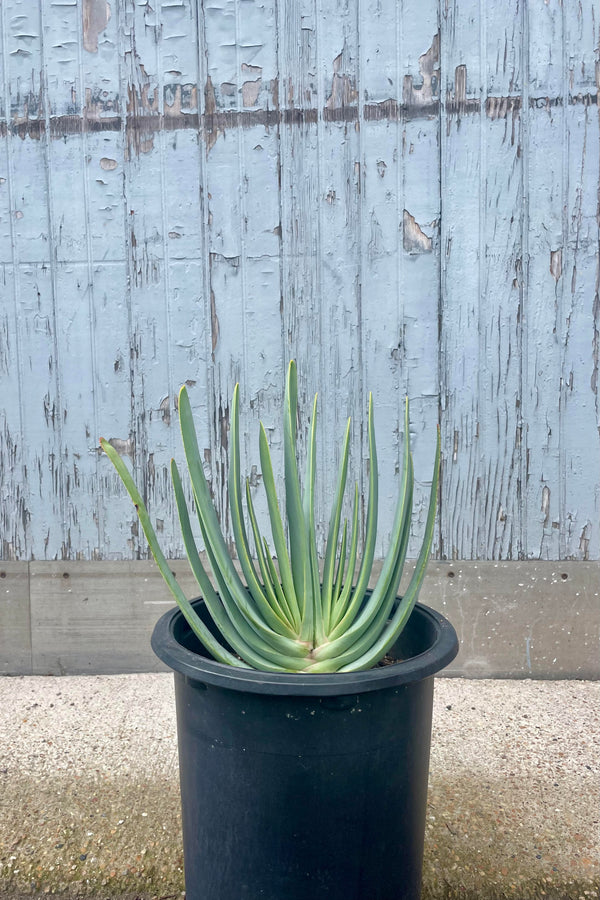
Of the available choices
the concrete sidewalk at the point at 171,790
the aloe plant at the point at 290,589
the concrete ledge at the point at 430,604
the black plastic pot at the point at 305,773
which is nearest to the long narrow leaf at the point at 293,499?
the aloe plant at the point at 290,589

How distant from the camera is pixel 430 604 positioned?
2336 mm

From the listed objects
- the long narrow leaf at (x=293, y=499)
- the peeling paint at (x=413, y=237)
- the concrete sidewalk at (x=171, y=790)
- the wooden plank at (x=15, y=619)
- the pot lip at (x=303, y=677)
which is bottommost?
the concrete sidewalk at (x=171, y=790)

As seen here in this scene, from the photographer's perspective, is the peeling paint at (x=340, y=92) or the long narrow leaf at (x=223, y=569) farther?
the peeling paint at (x=340, y=92)

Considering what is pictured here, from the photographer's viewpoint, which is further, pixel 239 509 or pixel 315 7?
pixel 315 7

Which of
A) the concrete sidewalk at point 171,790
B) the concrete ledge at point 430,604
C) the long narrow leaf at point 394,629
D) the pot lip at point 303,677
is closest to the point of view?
the pot lip at point 303,677

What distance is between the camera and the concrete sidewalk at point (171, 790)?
146 cm

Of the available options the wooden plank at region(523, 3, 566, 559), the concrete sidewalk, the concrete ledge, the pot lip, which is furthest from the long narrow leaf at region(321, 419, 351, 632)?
the wooden plank at region(523, 3, 566, 559)

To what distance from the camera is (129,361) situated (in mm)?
2340

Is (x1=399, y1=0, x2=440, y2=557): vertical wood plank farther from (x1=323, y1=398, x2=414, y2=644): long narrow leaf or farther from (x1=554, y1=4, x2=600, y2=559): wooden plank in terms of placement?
(x1=323, y1=398, x2=414, y2=644): long narrow leaf

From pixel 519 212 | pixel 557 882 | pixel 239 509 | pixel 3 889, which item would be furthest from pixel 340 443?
pixel 3 889

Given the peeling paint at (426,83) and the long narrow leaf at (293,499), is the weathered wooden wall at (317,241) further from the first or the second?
the long narrow leaf at (293,499)

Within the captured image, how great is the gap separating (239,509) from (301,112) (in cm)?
156

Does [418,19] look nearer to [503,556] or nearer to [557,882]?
[503,556]

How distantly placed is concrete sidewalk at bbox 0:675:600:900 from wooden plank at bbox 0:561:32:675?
0.24 feet
